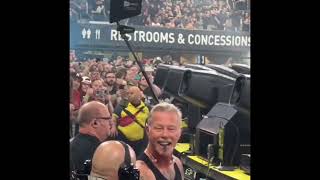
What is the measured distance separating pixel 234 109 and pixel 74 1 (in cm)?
85

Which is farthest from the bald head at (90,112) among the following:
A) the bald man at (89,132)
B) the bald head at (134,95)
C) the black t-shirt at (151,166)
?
the black t-shirt at (151,166)

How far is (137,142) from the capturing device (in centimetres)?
247

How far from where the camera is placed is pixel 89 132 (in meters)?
2.41

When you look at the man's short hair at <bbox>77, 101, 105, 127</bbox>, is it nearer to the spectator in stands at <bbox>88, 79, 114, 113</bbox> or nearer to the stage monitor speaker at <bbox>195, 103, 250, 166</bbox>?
the spectator in stands at <bbox>88, 79, 114, 113</bbox>

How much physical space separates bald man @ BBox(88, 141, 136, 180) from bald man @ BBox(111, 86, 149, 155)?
2.0 inches

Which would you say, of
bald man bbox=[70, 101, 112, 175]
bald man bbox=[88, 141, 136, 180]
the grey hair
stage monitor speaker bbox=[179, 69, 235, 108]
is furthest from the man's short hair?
stage monitor speaker bbox=[179, 69, 235, 108]

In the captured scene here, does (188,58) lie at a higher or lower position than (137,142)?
higher

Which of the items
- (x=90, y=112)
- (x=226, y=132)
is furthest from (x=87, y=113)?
(x=226, y=132)

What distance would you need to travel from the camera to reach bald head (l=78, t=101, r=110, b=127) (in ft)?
7.88

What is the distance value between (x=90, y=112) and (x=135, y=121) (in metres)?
0.20

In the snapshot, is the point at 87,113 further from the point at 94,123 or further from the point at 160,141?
the point at 160,141
